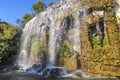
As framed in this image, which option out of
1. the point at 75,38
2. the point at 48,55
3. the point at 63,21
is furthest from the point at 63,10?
the point at 48,55

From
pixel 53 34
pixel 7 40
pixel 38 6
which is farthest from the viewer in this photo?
pixel 38 6

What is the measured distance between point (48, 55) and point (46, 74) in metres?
6.56

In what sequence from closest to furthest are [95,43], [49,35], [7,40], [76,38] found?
[95,43] → [76,38] → [49,35] → [7,40]

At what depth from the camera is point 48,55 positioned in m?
23.1

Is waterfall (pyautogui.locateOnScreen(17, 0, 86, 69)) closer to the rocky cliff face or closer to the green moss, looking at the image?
the rocky cliff face

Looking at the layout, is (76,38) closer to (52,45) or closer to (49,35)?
(52,45)

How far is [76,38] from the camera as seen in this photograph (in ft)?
68.5

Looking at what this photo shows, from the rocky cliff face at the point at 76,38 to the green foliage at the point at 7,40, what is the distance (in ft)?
3.76

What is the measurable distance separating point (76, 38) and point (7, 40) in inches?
369

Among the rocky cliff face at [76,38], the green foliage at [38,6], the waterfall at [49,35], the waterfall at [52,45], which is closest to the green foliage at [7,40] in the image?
the waterfall at [49,35]

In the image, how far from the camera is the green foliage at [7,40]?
24.7m

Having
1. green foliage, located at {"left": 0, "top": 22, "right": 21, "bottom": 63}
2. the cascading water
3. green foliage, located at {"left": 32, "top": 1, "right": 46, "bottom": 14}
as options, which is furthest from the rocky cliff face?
green foliage, located at {"left": 32, "top": 1, "right": 46, "bottom": 14}

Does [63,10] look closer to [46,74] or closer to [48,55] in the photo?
[48,55]

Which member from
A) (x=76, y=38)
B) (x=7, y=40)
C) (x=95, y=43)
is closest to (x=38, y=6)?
(x=7, y=40)
